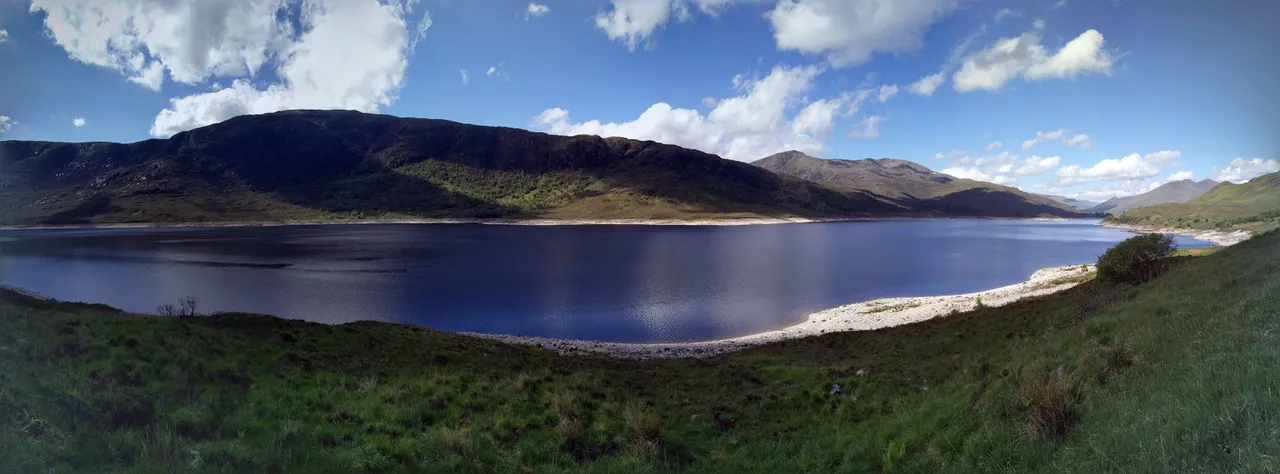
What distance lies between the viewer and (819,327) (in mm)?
29641

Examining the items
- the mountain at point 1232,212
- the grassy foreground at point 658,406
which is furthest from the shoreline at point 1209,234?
the grassy foreground at point 658,406

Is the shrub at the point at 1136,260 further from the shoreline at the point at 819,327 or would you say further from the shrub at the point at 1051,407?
the shrub at the point at 1051,407

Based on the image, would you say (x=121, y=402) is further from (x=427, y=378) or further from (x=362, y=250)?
(x=362, y=250)

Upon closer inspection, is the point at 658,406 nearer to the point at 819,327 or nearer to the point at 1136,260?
the point at 819,327

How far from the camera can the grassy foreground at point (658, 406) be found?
4.63 m

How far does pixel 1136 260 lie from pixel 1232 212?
12793 cm

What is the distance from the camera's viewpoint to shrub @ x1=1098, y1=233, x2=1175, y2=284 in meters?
21.0

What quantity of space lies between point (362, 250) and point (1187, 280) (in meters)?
88.2

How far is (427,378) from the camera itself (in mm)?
10914

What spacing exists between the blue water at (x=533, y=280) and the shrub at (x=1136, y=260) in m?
16.1

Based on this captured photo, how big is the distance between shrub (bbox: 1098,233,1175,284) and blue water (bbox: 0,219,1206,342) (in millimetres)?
16138

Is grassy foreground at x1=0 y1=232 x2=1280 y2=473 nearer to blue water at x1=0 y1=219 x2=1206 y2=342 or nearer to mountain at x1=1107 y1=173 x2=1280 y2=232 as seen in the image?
blue water at x1=0 y1=219 x2=1206 y2=342

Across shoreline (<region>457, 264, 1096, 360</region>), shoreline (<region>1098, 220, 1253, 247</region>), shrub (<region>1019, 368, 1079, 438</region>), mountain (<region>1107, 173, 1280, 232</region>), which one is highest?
mountain (<region>1107, 173, 1280, 232</region>)

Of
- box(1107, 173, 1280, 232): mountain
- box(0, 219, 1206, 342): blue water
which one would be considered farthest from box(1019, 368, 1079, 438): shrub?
box(1107, 173, 1280, 232): mountain
